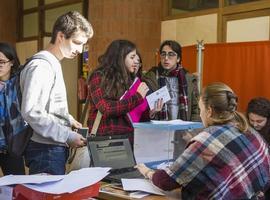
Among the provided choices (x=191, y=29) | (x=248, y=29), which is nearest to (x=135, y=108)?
(x=248, y=29)

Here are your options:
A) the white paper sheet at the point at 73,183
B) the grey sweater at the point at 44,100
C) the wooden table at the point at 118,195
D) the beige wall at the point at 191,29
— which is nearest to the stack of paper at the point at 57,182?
the white paper sheet at the point at 73,183

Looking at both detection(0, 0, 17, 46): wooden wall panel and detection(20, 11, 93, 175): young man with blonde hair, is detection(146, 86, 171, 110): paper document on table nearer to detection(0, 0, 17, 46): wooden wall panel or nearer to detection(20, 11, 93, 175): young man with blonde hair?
detection(20, 11, 93, 175): young man with blonde hair

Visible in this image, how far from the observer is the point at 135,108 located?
2400mm

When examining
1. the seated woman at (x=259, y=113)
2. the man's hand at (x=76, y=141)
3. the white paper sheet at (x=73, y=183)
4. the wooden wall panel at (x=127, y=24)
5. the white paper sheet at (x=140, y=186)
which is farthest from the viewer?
the wooden wall panel at (x=127, y=24)

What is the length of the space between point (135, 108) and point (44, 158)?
72cm

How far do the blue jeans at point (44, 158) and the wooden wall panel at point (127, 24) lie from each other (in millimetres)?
3611

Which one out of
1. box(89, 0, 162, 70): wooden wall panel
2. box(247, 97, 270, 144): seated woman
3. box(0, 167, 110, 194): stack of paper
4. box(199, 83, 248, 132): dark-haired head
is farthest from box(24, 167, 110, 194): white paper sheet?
box(89, 0, 162, 70): wooden wall panel

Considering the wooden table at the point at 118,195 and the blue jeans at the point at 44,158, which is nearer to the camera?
the wooden table at the point at 118,195

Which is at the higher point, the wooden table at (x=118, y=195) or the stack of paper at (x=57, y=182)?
the stack of paper at (x=57, y=182)

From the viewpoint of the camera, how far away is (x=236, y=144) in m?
1.65

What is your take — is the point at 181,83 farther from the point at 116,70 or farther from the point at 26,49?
the point at 26,49

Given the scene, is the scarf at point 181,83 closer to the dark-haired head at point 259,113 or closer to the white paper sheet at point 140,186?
the dark-haired head at point 259,113

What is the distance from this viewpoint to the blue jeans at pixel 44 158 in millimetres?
1809

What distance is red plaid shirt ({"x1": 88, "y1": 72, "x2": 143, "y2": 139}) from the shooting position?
90.0 inches
